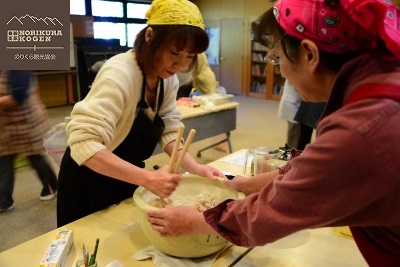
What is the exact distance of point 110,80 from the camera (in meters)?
1.18

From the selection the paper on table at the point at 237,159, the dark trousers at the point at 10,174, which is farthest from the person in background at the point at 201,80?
the paper on table at the point at 237,159

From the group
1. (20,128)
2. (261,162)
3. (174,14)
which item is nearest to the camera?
(174,14)

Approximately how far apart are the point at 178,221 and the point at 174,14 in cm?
68

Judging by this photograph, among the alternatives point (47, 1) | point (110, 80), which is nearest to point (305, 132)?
point (110, 80)

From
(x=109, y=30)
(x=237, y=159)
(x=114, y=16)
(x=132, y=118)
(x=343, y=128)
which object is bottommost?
(x=237, y=159)

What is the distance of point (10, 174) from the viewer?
2902mm

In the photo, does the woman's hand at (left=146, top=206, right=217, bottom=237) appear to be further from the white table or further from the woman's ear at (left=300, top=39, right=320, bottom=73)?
the woman's ear at (left=300, top=39, right=320, bottom=73)

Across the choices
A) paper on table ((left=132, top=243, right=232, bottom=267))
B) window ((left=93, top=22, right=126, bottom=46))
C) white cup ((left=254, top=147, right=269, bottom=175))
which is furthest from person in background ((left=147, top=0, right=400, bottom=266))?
window ((left=93, top=22, right=126, bottom=46))

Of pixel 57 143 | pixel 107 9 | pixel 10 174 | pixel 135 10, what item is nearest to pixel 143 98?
pixel 57 143

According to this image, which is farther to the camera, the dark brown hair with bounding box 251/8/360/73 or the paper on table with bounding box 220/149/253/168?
the paper on table with bounding box 220/149/253/168

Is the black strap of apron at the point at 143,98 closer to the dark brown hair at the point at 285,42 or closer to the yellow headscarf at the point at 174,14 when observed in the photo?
the yellow headscarf at the point at 174,14

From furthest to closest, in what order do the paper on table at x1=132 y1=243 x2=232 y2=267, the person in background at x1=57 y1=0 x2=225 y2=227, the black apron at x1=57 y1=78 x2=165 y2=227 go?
the black apron at x1=57 y1=78 x2=165 y2=227 → the person in background at x1=57 y1=0 x2=225 y2=227 → the paper on table at x1=132 y1=243 x2=232 y2=267

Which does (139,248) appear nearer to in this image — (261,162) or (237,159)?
(261,162)

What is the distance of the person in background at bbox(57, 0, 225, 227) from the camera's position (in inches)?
44.7
